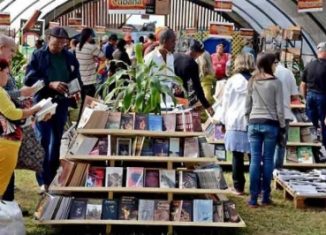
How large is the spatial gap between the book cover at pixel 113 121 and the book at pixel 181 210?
787mm

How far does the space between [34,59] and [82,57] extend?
4.54 meters

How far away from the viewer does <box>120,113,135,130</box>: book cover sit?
6074 millimetres

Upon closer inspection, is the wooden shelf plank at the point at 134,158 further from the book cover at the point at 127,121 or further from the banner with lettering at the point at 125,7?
the banner with lettering at the point at 125,7

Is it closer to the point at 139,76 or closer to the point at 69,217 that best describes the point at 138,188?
the point at 69,217

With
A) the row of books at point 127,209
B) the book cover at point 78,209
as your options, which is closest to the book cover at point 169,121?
the row of books at point 127,209

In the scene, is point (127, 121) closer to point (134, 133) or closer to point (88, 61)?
point (134, 133)

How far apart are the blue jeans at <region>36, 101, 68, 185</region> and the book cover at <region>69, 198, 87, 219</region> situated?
4.05ft

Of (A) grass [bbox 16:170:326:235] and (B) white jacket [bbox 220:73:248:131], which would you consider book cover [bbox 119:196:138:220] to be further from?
(B) white jacket [bbox 220:73:248:131]

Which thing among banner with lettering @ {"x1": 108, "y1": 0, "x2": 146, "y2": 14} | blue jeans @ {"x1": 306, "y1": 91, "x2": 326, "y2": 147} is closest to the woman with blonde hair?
blue jeans @ {"x1": 306, "y1": 91, "x2": 326, "y2": 147}

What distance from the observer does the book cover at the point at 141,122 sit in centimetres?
608

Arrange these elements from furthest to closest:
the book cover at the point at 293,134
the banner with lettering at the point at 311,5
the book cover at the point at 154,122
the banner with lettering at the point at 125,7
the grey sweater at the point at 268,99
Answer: the banner with lettering at the point at 125,7 < the banner with lettering at the point at 311,5 < the book cover at the point at 293,134 < the grey sweater at the point at 268,99 < the book cover at the point at 154,122

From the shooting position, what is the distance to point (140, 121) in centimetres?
612

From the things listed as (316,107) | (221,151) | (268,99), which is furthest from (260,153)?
(316,107)

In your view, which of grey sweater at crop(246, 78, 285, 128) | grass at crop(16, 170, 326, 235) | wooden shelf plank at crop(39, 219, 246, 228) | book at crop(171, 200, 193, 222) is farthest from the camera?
grey sweater at crop(246, 78, 285, 128)
